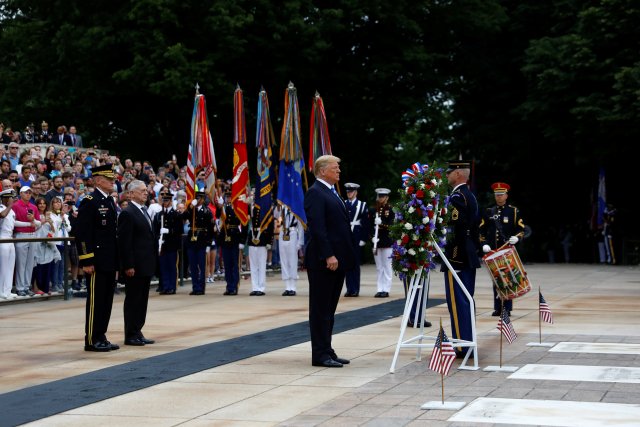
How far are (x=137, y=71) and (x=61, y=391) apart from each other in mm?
27912

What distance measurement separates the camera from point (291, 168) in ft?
74.5

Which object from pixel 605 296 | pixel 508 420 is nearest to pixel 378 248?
pixel 605 296

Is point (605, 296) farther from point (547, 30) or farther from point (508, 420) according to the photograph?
point (547, 30)

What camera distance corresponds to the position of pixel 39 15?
40969 millimetres

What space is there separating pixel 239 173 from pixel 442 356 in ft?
47.2

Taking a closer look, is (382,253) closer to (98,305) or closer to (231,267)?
(231,267)

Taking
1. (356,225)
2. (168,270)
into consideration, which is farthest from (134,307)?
(168,270)

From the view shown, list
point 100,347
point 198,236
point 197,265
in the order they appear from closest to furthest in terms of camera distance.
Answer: point 100,347, point 197,265, point 198,236

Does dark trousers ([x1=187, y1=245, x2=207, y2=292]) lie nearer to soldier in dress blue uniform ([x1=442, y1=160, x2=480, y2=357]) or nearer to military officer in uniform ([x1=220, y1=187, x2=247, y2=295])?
military officer in uniform ([x1=220, y1=187, x2=247, y2=295])

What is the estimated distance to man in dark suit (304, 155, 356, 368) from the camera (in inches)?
443

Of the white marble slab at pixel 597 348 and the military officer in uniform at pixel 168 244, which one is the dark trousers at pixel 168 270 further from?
the white marble slab at pixel 597 348

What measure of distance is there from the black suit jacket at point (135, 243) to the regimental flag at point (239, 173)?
8943mm

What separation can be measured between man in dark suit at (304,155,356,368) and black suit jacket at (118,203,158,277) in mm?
2691

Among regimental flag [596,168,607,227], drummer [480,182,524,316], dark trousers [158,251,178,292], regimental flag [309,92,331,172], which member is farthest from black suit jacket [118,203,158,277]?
regimental flag [596,168,607,227]
